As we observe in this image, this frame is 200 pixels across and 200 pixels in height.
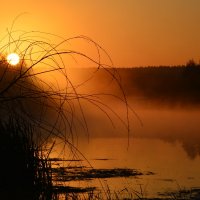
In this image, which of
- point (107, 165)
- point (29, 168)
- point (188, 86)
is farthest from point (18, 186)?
point (188, 86)

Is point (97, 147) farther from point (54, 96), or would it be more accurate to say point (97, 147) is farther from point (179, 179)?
→ point (54, 96)

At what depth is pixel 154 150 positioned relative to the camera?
2934cm

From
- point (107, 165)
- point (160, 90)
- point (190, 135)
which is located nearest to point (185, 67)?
point (160, 90)

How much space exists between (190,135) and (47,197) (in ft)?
122

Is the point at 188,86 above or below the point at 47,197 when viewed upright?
above

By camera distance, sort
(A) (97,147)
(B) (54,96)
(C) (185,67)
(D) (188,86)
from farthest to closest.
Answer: (D) (188,86)
(C) (185,67)
(A) (97,147)
(B) (54,96)

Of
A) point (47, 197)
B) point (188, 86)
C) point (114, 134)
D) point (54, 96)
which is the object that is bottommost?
point (47, 197)

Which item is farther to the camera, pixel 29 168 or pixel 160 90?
pixel 160 90

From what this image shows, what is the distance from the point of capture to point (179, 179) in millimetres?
19578

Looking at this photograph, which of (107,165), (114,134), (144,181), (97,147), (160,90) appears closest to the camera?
(144,181)

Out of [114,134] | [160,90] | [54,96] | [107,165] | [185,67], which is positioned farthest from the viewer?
[160,90]

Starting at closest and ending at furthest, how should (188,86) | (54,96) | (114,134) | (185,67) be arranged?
(54,96), (114,134), (185,67), (188,86)

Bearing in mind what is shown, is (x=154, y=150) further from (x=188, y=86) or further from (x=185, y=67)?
(x=188, y=86)

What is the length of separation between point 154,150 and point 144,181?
10.7 m
